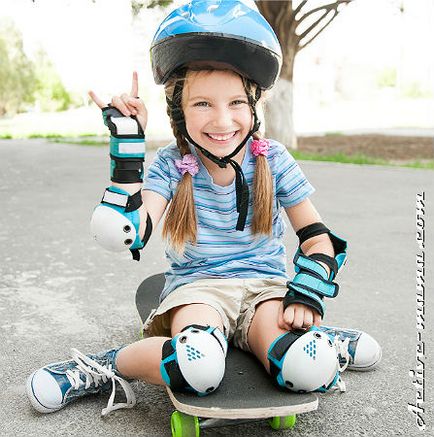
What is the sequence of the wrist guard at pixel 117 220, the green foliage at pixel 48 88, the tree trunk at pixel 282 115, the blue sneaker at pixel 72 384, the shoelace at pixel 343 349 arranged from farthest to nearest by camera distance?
the green foliage at pixel 48 88 → the tree trunk at pixel 282 115 → the shoelace at pixel 343 349 → the blue sneaker at pixel 72 384 → the wrist guard at pixel 117 220

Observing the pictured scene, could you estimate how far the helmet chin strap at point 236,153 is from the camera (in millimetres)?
2312

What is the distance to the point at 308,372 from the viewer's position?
1.95 metres

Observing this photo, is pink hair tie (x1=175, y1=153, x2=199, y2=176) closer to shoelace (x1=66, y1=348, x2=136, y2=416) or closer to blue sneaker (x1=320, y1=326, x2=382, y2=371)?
shoelace (x1=66, y1=348, x2=136, y2=416)

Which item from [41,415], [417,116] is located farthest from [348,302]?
[417,116]

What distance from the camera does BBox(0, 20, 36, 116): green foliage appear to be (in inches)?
797

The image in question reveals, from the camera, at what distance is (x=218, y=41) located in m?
2.17

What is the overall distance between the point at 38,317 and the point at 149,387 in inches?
39.1

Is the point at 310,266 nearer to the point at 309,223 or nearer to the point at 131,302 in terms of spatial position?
Answer: the point at 309,223

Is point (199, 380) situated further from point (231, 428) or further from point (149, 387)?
point (149, 387)

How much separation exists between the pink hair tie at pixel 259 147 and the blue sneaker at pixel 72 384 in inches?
35.1

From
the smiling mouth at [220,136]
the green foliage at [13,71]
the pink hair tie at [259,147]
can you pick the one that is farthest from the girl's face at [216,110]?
the green foliage at [13,71]

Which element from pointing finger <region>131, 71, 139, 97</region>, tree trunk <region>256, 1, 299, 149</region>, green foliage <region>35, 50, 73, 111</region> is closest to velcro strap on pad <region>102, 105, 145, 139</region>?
pointing finger <region>131, 71, 139, 97</region>

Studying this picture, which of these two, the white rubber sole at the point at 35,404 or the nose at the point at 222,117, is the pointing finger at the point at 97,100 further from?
the white rubber sole at the point at 35,404

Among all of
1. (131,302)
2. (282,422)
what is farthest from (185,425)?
(131,302)
